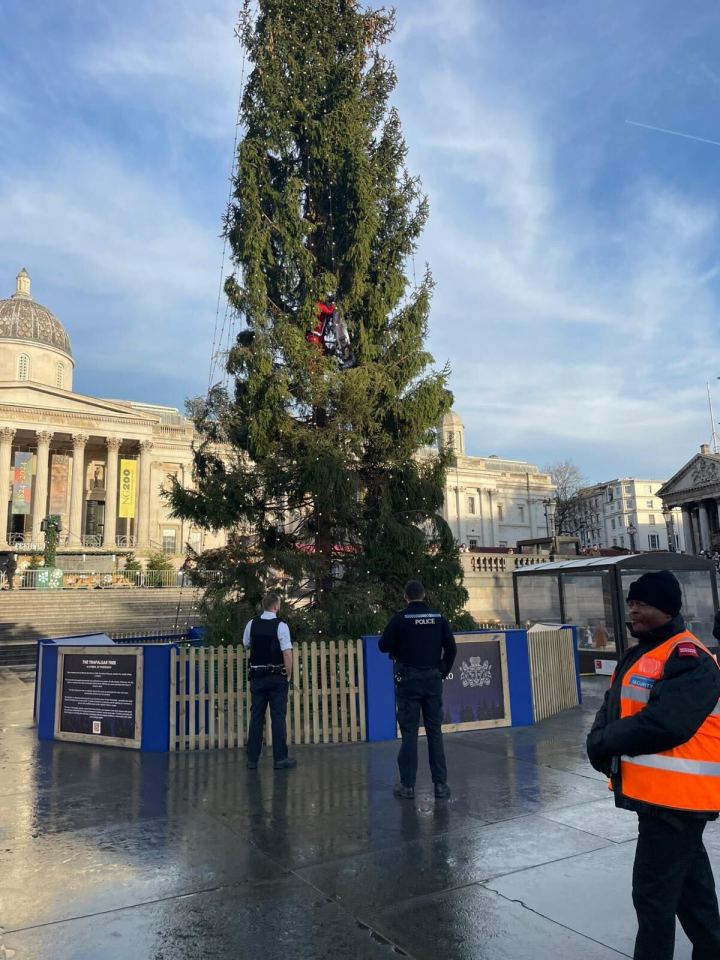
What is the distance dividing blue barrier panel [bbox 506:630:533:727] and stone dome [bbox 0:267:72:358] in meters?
57.8

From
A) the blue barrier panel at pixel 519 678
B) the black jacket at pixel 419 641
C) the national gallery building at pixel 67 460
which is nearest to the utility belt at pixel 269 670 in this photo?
the black jacket at pixel 419 641

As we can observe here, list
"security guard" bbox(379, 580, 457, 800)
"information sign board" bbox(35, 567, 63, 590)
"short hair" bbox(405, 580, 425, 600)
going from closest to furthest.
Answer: "security guard" bbox(379, 580, 457, 800) → "short hair" bbox(405, 580, 425, 600) → "information sign board" bbox(35, 567, 63, 590)

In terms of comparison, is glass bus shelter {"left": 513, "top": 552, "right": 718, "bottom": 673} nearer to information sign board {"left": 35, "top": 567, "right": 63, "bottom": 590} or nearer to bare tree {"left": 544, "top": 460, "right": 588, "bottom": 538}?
information sign board {"left": 35, "top": 567, "right": 63, "bottom": 590}

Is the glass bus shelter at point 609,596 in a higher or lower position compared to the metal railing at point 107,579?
lower

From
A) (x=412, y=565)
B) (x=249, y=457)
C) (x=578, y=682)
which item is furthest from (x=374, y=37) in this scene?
(x=578, y=682)

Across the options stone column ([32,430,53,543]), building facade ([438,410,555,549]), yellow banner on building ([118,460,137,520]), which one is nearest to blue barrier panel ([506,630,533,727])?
yellow banner on building ([118,460,137,520])

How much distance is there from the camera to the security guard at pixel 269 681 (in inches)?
288

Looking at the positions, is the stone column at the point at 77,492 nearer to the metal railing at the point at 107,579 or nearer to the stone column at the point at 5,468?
the stone column at the point at 5,468

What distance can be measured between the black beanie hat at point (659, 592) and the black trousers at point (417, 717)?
3.61 m

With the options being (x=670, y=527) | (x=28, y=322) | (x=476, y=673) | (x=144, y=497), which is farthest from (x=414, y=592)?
(x=670, y=527)

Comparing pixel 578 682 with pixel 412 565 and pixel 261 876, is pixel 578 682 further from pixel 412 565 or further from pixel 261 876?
pixel 261 876

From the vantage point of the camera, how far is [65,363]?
196ft

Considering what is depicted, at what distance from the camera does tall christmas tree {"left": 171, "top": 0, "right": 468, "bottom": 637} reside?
10.8 m

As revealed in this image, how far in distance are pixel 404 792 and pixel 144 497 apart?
1944 inches
